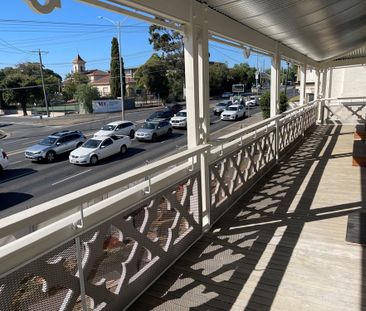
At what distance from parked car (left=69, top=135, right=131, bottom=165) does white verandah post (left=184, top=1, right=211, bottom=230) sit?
12.3m

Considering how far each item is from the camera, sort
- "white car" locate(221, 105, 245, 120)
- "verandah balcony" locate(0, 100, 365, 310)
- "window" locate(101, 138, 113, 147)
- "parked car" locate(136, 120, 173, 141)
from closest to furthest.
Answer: "verandah balcony" locate(0, 100, 365, 310) < "window" locate(101, 138, 113, 147) < "parked car" locate(136, 120, 173, 141) < "white car" locate(221, 105, 245, 120)

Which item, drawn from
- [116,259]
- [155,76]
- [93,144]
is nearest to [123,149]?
[93,144]

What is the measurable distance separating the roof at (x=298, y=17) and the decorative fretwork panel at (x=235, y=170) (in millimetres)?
1629

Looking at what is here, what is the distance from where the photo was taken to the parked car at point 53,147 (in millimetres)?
15881

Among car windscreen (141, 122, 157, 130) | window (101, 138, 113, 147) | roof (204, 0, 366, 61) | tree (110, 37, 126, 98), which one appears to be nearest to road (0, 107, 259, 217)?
window (101, 138, 113, 147)

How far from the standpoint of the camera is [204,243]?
125 inches

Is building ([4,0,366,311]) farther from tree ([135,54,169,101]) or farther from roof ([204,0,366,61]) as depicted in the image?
tree ([135,54,169,101])

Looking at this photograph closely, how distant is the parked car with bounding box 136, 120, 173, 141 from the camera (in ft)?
64.7

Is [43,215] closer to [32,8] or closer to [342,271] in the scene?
[32,8]

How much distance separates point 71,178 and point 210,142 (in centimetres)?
1069

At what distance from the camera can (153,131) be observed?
19.8 meters

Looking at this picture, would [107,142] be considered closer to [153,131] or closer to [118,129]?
[118,129]

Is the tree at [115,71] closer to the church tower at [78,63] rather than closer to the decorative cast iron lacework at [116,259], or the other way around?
the decorative cast iron lacework at [116,259]

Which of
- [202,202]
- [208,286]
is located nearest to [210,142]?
[202,202]
